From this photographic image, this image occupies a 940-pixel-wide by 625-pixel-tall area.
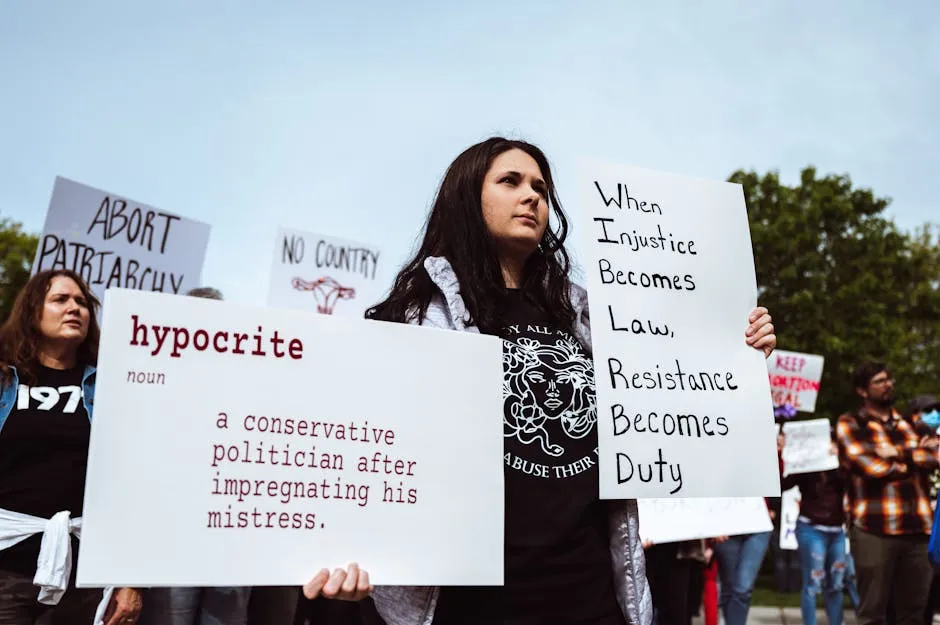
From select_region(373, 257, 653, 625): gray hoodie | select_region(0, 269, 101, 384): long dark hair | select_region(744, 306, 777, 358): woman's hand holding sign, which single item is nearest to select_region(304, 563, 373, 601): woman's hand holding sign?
select_region(373, 257, 653, 625): gray hoodie

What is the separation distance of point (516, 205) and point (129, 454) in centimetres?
110

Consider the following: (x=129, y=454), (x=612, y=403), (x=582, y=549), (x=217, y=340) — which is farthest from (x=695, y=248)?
(x=129, y=454)

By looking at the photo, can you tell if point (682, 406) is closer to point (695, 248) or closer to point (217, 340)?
point (695, 248)

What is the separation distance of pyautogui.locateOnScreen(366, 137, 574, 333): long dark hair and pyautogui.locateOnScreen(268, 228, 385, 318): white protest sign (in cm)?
508

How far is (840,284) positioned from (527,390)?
29842 millimetres

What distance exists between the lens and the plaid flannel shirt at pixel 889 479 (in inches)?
257

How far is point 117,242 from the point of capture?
19.2ft

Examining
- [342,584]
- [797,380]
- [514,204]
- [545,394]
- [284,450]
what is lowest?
[342,584]

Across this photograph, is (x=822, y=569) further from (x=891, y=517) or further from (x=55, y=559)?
(x=55, y=559)

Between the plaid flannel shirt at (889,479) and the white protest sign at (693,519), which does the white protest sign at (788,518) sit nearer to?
the plaid flannel shirt at (889,479)

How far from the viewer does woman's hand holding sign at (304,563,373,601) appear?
188 cm

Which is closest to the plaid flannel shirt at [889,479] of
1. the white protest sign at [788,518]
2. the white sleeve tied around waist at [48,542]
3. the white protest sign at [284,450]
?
the white protest sign at [788,518]

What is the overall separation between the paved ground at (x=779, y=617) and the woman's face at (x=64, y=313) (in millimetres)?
7195

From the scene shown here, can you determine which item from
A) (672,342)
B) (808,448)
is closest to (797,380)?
(808,448)
